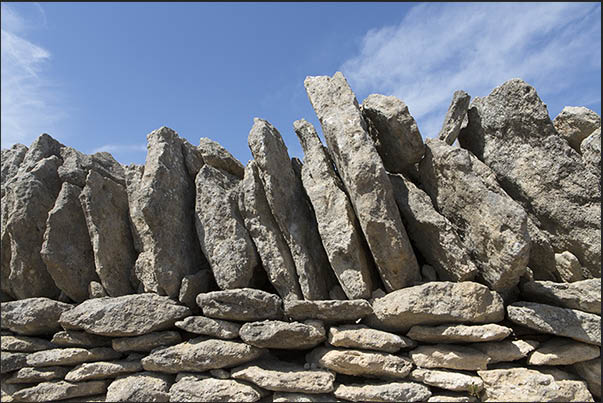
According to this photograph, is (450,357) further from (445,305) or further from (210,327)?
(210,327)

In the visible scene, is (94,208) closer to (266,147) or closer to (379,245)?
(266,147)

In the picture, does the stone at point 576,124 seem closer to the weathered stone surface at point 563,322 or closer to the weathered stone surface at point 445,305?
the weathered stone surface at point 563,322

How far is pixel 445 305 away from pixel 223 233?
4.06 m

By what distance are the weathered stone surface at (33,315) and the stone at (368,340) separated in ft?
17.1

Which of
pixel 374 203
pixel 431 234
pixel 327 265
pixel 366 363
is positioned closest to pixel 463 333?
pixel 366 363

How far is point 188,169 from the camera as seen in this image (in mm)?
8445

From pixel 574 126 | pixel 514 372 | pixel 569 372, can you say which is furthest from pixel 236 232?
pixel 574 126

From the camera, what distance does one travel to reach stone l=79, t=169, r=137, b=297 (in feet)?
25.5

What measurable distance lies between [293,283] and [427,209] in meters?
2.69

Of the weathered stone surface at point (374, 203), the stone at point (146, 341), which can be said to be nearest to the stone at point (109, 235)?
the stone at point (146, 341)

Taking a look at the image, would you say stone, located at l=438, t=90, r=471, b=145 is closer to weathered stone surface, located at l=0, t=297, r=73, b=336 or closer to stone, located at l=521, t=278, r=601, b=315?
stone, located at l=521, t=278, r=601, b=315

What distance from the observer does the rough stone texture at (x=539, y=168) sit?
6.78 meters

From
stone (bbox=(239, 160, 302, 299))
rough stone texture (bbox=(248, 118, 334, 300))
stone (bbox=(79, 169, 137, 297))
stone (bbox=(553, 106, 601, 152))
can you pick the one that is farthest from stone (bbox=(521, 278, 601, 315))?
stone (bbox=(79, 169, 137, 297))

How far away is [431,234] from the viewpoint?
679cm
